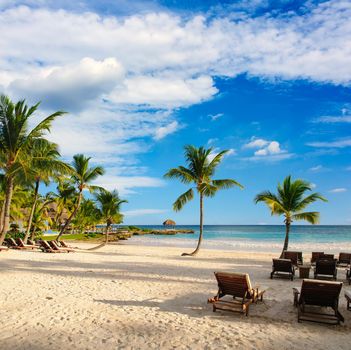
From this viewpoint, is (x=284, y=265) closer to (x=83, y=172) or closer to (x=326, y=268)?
(x=326, y=268)

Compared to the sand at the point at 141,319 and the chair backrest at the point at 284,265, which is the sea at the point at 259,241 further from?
the sand at the point at 141,319

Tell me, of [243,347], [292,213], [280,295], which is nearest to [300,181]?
[292,213]

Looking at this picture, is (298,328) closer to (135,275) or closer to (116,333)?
(116,333)

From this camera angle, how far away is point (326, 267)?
35.6 feet

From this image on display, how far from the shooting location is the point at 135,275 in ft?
35.4

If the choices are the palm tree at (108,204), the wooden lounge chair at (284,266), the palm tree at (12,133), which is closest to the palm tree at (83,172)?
the palm tree at (108,204)

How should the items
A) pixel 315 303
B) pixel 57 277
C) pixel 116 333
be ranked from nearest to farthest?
pixel 116 333
pixel 315 303
pixel 57 277

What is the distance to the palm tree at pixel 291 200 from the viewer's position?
16969mm

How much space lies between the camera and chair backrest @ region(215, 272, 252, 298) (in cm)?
652

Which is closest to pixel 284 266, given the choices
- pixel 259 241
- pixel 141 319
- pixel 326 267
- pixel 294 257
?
pixel 326 267

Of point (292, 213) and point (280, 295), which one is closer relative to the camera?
point (280, 295)

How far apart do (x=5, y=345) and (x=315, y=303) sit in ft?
17.0

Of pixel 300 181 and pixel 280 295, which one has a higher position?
pixel 300 181

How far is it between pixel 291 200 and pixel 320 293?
11.6m
